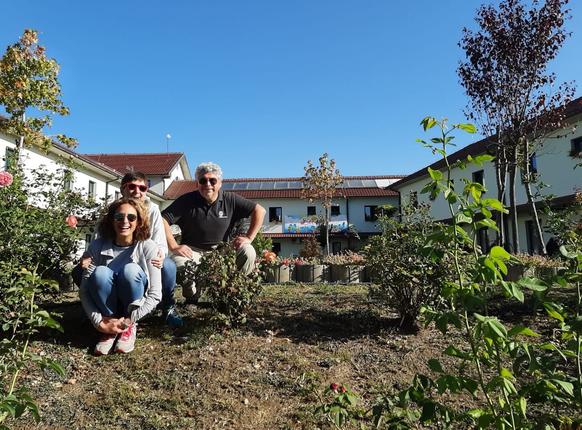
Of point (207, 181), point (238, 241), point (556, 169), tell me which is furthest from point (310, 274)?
point (556, 169)

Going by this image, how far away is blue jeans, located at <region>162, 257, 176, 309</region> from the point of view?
11.8ft

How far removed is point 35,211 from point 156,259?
1.97 metres

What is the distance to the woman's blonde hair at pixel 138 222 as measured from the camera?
3.40 m

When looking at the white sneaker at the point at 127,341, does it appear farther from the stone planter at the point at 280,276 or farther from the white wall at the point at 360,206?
the white wall at the point at 360,206

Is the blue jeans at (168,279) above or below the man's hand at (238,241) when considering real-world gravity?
below

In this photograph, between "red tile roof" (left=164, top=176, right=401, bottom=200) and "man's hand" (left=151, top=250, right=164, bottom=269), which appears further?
"red tile roof" (left=164, top=176, right=401, bottom=200)

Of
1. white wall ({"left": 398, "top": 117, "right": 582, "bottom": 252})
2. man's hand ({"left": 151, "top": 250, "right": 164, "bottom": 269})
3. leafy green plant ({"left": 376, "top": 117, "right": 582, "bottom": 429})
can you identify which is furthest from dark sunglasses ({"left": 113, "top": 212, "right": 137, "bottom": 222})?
white wall ({"left": 398, "top": 117, "right": 582, "bottom": 252})

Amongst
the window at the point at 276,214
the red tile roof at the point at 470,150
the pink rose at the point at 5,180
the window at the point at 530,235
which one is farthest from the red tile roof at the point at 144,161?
the pink rose at the point at 5,180

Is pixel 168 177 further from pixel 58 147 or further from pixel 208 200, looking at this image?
pixel 208 200

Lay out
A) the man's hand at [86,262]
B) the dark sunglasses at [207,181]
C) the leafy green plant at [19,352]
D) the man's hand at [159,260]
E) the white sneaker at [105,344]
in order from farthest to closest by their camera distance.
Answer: the dark sunglasses at [207,181], the man's hand at [159,260], the man's hand at [86,262], the white sneaker at [105,344], the leafy green plant at [19,352]

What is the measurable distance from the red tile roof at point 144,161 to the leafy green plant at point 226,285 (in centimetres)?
2748

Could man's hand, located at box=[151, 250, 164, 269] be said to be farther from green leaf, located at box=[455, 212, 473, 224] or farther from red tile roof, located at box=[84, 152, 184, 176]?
red tile roof, located at box=[84, 152, 184, 176]

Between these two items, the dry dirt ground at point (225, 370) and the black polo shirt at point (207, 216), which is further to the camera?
the black polo shirt at point (207, 216)

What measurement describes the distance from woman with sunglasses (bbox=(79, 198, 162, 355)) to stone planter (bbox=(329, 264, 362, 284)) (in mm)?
5054
